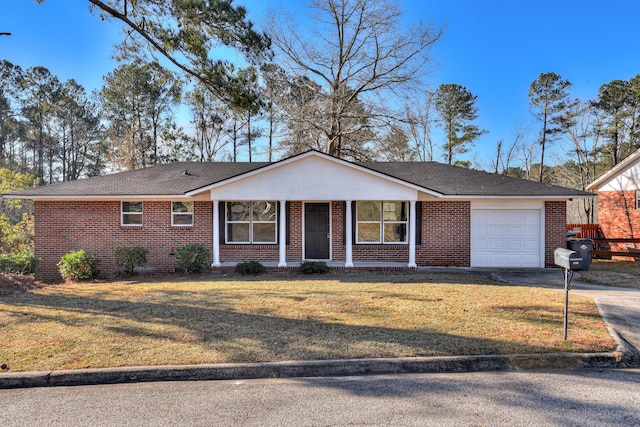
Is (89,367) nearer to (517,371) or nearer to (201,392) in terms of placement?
(201,392)

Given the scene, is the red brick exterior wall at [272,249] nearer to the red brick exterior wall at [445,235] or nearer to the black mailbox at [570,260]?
the red brick exterior wall at [445,235]

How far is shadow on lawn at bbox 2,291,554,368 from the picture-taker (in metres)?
4.95

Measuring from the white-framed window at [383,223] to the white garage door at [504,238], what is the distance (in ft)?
8.14

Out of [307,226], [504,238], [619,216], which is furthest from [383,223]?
[619,216]

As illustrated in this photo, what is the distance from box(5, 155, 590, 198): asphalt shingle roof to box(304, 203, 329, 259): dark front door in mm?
2209

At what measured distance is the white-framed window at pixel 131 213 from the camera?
44.0ft

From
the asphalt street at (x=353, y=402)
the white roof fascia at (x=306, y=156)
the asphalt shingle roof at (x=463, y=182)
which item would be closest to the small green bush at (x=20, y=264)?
the white roof fascia at (x=306, y=156)

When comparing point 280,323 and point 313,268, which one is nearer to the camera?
point 280,323

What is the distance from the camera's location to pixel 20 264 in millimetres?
13227

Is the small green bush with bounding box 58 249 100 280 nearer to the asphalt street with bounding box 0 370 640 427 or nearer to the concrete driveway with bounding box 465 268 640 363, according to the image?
the asphalt street with bounding box 0 370 640 427

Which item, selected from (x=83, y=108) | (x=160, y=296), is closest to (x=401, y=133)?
(x=160, y=296)

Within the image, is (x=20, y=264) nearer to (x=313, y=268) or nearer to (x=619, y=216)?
(x=313, y=268)

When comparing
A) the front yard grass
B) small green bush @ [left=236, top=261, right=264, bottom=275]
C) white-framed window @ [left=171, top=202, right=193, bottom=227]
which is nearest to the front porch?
small green bush @ [left=236, top=261, right=264, bottom=275]

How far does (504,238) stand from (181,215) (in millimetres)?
11546
